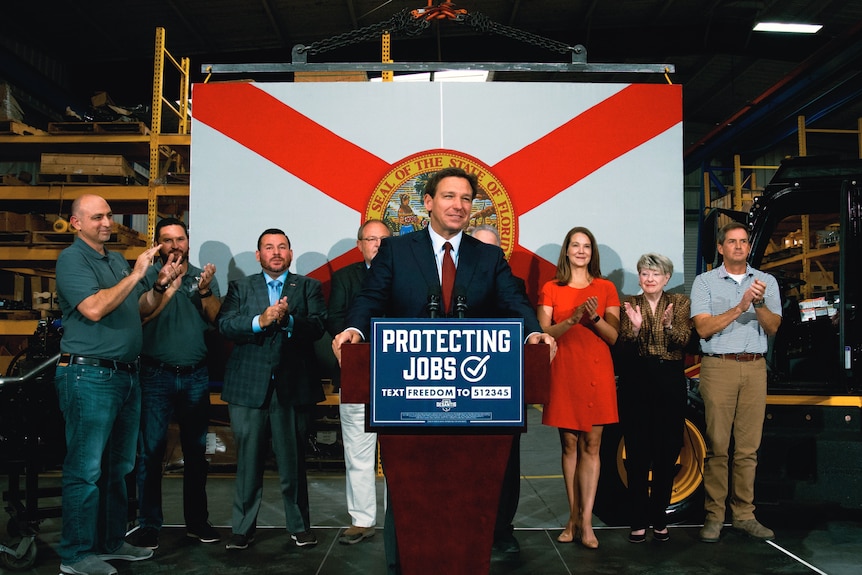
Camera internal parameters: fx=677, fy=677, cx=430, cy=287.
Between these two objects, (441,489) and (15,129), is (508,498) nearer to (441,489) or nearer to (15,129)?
(441,489)

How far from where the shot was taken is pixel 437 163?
4547mm

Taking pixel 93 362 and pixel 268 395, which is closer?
pixel 93 362

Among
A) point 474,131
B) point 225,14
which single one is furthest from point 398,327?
point 225,14

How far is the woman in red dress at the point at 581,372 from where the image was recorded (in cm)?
350

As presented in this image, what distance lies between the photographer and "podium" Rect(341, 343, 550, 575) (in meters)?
1.94

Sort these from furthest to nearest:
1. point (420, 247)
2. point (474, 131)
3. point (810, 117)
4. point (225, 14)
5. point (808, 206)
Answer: point (810, 117)
point (225, 14)
point (474, 131)
point (808, 206)
point (420, 247)

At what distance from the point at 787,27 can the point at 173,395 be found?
9640mm

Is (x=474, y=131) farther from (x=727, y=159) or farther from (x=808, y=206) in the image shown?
(x=727, y=159)

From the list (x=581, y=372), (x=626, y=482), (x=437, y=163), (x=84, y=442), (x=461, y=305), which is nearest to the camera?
(x=461, y=305)

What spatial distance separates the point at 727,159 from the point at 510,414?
13624 mm

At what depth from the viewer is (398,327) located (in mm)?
1896

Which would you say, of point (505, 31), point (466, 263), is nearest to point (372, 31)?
point (505, 31)

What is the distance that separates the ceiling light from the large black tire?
24.8ft

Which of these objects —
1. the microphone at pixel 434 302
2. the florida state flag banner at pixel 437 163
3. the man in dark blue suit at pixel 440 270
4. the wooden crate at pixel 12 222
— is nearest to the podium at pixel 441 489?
the microphone at pixel 434 302
